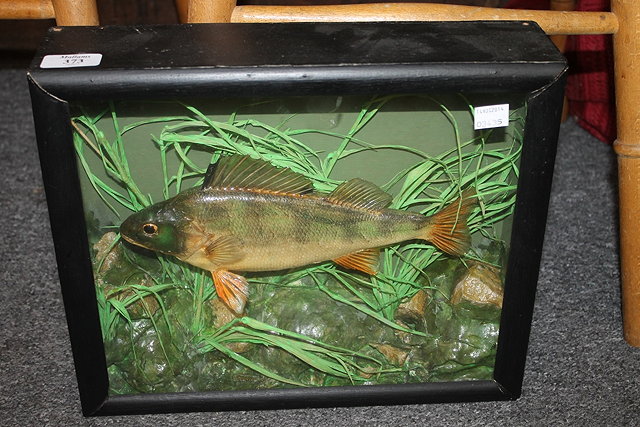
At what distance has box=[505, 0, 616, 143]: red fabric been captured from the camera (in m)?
1.05

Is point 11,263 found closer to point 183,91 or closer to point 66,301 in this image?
point 66,301

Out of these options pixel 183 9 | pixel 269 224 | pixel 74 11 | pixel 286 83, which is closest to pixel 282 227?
pixel 269 224

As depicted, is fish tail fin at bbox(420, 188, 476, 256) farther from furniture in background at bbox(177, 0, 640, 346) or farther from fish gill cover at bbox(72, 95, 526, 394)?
furniture in background at bbox(177, 0, 640, 346)

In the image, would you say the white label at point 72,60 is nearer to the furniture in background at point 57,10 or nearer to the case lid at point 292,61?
the case lid at point 292,61

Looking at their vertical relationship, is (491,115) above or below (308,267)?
above

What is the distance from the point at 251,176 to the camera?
0.64m

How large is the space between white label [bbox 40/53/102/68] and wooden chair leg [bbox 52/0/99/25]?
0.39ft

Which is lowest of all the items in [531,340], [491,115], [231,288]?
[531,340]

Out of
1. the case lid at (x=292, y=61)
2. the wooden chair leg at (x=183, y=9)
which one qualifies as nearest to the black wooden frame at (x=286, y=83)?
the case lid at (x=292, y=61)

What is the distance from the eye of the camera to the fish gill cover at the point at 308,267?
24.7 inches

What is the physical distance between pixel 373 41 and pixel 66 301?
0.29 m

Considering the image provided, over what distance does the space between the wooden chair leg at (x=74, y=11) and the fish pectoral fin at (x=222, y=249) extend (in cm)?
21

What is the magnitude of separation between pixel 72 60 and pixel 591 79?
2.28 ft

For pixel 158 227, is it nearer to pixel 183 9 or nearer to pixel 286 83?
pixel 286 83
